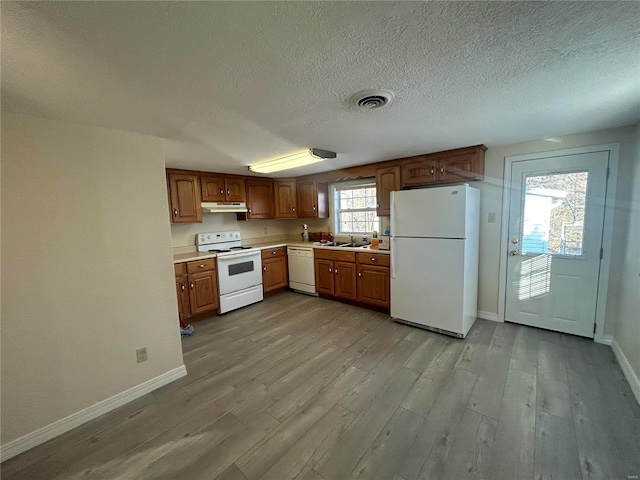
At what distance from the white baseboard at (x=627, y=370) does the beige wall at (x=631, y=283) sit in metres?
0.04

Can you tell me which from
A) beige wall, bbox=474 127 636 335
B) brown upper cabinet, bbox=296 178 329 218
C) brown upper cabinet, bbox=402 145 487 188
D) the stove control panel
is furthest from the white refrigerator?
the stove control panel

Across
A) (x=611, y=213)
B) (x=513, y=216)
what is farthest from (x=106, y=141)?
(x=611, y=213)

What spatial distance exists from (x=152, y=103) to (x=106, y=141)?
2.16ft

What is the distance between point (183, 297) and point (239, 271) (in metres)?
0.82

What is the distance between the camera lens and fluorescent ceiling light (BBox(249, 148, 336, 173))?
2863 millimetres

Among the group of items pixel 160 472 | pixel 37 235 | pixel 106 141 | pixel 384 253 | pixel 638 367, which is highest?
pixel 106 141

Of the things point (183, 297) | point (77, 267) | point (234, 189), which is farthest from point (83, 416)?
point (234, 189)

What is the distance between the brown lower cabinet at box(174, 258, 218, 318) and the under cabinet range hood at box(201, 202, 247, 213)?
0.78 meters

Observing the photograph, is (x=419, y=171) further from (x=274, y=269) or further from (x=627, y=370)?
(x=274, y=269)

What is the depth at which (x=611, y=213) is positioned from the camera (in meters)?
2.47

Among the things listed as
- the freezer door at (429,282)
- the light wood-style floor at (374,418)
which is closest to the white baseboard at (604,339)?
the light wood-style floor at (374,418)

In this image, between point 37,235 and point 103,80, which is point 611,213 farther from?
point 37,235

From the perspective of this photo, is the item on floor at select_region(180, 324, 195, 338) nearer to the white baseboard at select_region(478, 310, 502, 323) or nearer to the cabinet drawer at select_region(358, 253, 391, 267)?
the cabinet drawer at select_region(358, 253, 391, 267)

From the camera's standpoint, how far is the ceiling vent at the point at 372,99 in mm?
1564
